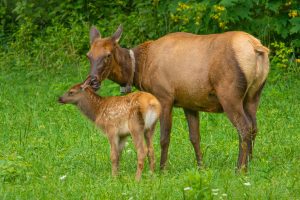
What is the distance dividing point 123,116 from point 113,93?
534 centimetres

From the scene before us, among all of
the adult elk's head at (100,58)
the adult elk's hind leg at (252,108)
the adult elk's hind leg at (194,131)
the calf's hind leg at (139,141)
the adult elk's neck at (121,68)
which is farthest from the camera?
the adult elk's neck at (121,68)

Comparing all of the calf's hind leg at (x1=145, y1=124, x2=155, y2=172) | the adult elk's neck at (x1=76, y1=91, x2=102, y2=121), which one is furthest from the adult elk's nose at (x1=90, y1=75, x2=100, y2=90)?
the calf's hind leg at (x1=145, y1=124, x2=155, y2=172)

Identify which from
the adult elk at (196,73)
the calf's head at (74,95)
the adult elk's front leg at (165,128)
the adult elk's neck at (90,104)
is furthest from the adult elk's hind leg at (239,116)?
the calf's head at (74,95)

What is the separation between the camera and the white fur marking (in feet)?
32.1

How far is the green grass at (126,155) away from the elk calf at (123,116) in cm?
25

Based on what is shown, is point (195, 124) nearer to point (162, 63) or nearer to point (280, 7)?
point (162, 63)

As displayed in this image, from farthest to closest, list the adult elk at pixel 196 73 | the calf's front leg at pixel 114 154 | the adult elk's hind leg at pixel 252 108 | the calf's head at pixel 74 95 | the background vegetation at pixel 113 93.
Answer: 1. the calf's head at pixel 74 95
2. the adult elk's hind leg at pixel 252 108
3. the adult elk at pixel 196 73
4. the calf's front leg at pixel 114 154
5. the background vegetation at pixel 113 93

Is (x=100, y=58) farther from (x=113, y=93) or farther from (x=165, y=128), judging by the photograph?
(x=113, y=93)

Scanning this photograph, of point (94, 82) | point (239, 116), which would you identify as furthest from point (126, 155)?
point (239, 116)

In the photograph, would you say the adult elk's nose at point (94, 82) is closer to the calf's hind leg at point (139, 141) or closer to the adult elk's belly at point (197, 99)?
the adult elk's belly at point (197, 99)

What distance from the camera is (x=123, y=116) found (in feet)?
32.7

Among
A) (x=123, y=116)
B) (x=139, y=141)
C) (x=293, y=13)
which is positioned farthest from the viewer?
(x=293, y=13)

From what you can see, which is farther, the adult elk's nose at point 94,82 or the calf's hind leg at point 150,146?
the adult elk's nose at point 94,82

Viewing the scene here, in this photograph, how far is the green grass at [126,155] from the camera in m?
8.53
